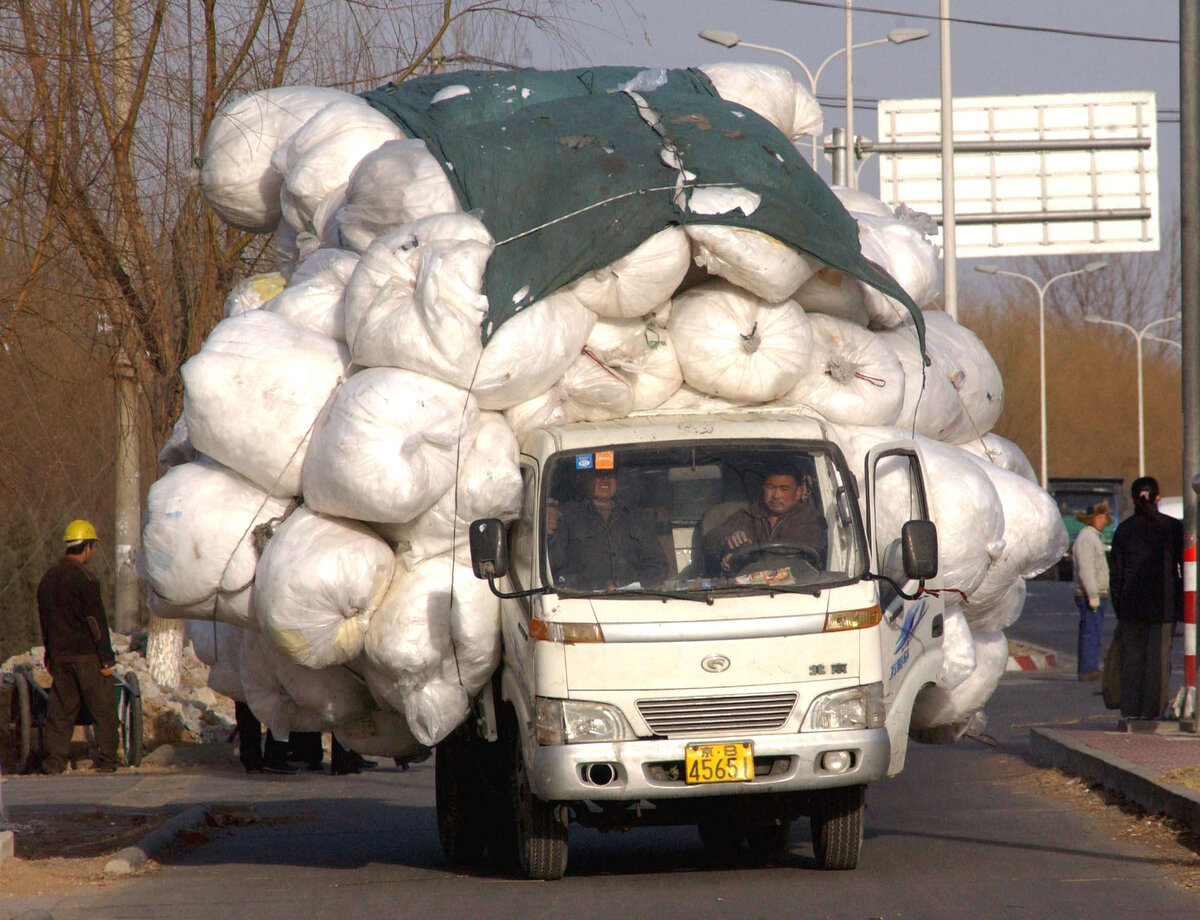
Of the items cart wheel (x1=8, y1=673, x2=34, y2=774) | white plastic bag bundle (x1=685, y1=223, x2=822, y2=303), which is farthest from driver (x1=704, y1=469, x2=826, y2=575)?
cart wheel (x1=8, y1=673, x2=34, y2=774)

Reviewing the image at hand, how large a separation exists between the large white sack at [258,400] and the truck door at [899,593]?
273 centimetres

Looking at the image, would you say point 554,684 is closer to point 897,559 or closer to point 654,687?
point 654,687

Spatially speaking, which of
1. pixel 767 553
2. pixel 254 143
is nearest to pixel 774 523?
pixel 767 553

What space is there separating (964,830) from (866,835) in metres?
0.58

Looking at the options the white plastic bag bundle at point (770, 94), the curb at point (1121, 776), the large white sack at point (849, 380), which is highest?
the white plastic bag bundle at point (770, 94)

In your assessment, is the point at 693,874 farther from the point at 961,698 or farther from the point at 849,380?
the point at 849,380

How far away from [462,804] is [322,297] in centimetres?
292

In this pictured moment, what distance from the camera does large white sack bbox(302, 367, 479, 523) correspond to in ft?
25.9

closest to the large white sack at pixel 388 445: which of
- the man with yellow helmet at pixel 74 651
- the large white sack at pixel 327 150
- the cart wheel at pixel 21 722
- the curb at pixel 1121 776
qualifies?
the large white sack at pixel 327 150

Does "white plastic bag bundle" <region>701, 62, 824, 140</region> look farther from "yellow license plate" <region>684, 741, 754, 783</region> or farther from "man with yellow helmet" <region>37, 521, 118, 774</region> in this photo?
"man with yellow helmet" <region>37, 521, 118, 774</region>

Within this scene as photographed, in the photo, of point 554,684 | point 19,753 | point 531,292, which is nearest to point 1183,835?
point 554,684

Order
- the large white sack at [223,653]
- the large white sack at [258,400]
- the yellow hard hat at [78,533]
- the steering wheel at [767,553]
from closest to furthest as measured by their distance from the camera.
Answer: the steering wheel at [767,553], the large white sack at [258,400], the large white sack at [223,653], the yellow hard hat at [78,533]

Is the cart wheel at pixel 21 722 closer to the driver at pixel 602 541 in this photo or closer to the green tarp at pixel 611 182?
the green tarp at pixel 611 182

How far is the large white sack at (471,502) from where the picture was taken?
8156 millimetres
